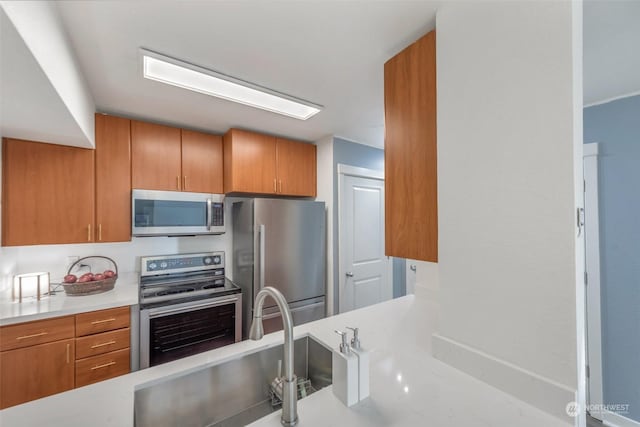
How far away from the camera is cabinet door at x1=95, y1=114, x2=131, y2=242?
6.26ft

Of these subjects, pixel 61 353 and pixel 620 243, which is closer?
pixel 61 353

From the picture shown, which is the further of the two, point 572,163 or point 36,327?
point 36,327

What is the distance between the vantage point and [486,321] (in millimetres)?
862

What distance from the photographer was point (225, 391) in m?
0.99

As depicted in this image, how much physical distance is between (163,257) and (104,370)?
0.90 meters

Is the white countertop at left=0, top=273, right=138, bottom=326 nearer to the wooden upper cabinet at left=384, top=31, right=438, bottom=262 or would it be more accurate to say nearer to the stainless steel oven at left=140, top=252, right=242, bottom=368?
the stainless steel oven at left=140, top=252, right=242, bottom=368

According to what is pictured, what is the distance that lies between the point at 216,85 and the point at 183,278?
169 cm

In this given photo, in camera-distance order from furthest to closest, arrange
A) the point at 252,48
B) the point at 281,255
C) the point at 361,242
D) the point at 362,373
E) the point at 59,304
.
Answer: the point at 361,242, the point at 281,255, the point at 59,304, the point at 252,48, the point at 362,373

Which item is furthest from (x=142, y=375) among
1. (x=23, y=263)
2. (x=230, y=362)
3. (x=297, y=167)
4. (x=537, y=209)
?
(x=297, y=167)

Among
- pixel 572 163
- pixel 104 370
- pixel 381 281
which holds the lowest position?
pixel 104 370

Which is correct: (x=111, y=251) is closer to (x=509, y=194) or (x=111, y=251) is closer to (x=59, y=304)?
(x=59, y=304)

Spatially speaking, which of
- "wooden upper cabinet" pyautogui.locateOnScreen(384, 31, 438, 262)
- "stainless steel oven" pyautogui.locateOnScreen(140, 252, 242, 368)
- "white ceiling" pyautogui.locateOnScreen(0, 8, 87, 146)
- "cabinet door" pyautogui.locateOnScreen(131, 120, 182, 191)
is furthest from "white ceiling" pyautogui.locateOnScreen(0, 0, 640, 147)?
"stainless steel oven" pyautogui.locateOnScreen(140, 252, 242, 368)

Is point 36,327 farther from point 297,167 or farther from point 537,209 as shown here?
point 537,209
